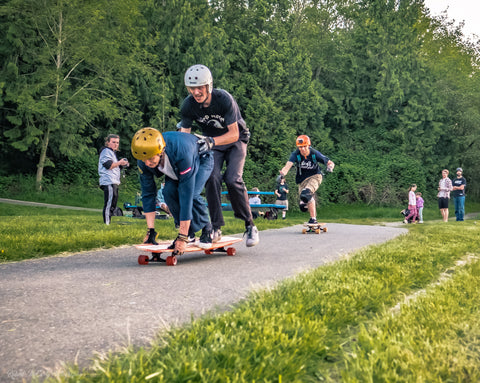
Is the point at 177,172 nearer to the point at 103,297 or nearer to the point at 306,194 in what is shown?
the point at 103,297

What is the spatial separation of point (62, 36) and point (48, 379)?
965 inches

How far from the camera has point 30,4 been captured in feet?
76.2

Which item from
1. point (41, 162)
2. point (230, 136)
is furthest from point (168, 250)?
point (41, 162)

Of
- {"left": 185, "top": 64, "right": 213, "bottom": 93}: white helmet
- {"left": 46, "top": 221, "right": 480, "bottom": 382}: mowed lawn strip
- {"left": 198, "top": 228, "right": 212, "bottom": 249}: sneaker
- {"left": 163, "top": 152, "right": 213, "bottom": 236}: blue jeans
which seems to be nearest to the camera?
{"left": 46, "top": 221, "right": 480, "bottom": 382}: mowed lawn strip

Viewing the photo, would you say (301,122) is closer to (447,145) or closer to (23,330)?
(447,145)

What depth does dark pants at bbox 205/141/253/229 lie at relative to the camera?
252 inches

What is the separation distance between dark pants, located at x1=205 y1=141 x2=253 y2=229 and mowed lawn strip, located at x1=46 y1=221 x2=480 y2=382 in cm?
269

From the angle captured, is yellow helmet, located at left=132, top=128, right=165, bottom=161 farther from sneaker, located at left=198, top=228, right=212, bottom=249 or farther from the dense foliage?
the dense foliage

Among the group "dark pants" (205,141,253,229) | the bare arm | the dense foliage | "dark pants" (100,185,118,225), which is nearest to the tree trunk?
the dense foliage

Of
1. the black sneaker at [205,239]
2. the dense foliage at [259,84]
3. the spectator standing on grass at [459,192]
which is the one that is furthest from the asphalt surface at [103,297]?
the dense foliage at [259,84]

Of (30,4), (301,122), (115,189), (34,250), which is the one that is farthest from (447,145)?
(34,250)

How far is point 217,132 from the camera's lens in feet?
21.0

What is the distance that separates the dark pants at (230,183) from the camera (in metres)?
6.40

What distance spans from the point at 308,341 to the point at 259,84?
102 feet
